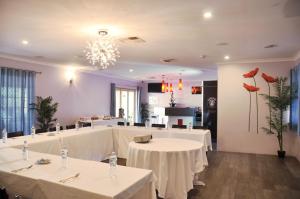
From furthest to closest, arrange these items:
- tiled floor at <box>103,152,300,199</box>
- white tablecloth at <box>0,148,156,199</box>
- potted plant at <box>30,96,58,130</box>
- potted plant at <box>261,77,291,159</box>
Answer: potted plant at <box>30,96,58,130</box> → potted plant at <box>261,77,291,159</box> → tiled floor at <box>103,152,300,199</box> → white tablecloth at <box>0,148,156,199</box>

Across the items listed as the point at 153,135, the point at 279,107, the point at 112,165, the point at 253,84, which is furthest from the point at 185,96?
the point at 112,165

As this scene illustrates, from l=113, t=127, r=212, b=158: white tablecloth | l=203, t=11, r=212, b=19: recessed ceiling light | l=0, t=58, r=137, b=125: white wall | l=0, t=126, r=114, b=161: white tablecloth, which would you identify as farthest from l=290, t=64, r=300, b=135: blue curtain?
l=0, t=58, r=137, b=125: white wall

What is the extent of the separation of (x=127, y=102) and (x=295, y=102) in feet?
28.1

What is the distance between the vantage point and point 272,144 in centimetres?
651

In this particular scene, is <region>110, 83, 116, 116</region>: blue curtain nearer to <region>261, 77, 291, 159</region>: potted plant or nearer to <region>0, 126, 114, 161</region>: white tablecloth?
<region>0, 126, 114, 161</region>: white tablecloth

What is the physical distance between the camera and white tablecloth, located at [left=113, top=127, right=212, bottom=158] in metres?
5.12

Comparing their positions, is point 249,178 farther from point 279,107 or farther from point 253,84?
point 253,84

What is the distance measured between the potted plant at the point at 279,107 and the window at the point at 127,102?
719 centimetres

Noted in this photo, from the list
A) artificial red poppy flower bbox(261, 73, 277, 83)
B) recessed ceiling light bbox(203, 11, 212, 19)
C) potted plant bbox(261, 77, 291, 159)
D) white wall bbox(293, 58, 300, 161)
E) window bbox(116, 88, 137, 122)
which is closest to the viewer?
recessed ceiling light bbox(203, 11, 212, 19)

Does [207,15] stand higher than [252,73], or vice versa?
[207,15]

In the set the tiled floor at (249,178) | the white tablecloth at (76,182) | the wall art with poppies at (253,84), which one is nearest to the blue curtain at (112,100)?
the tiled floor at (249,178)

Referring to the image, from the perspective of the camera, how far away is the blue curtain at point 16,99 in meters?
6.10

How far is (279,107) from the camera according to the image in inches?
241

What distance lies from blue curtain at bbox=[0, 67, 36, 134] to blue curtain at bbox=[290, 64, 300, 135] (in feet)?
24.0
